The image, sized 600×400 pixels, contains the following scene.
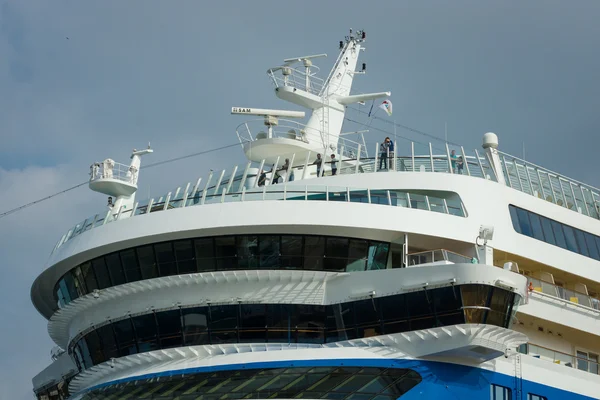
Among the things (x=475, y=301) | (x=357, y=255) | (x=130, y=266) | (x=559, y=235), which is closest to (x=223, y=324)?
(x=130, y=266)

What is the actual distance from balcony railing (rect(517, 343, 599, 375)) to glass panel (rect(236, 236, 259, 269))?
8.08 meters

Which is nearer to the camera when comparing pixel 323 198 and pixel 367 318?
pixel 367 318

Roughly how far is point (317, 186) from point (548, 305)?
7960mm

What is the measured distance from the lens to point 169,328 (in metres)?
28.0

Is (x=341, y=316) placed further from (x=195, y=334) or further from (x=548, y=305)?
(x=548, y=305)

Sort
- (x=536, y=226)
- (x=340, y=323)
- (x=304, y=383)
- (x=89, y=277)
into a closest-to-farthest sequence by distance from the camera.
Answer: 1. (x=304, y=383)
2. (x=340, y=323)
3. (x=89, y=277)
4. (x=536, y=226)

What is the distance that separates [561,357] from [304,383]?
9137 mm

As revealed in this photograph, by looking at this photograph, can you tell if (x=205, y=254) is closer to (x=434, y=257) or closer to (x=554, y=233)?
(x=434, y=257)

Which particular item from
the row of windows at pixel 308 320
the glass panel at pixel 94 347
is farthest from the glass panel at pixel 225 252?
the glass panel at pixel 94 347

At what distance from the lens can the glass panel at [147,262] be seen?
94.0 ft

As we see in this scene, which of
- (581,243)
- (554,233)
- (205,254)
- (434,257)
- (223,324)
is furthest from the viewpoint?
(581,243)

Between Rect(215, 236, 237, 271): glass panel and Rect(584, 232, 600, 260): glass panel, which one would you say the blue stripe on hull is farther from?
Rect(584, 232, 600, 260): glass panel

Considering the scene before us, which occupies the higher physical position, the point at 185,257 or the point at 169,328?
the point at 185,257

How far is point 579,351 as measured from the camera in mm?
32031
